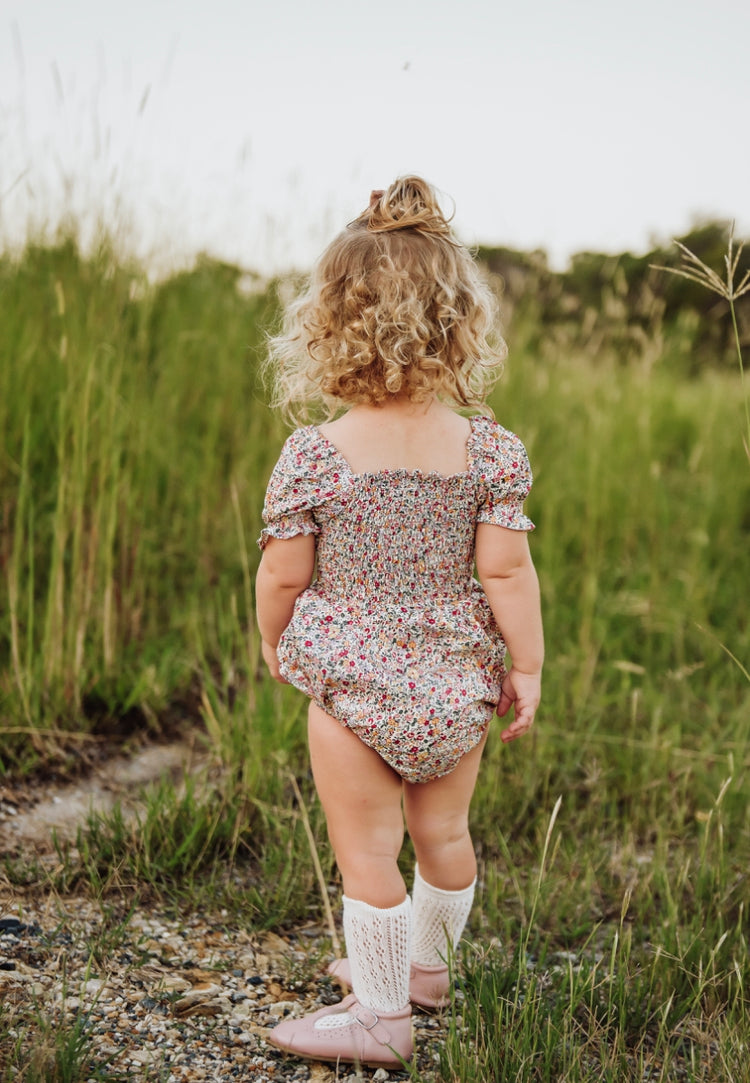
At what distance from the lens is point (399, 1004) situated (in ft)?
5.59

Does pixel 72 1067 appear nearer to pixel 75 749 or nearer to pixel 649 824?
pixel 75 749

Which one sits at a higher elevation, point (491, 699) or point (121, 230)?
point (121, 230)

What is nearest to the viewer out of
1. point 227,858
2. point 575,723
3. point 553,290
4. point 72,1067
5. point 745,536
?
point 72,1067

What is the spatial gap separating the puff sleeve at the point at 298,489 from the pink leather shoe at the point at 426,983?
89 cm

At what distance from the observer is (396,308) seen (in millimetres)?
1632

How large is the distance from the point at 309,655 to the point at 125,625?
1497 mm

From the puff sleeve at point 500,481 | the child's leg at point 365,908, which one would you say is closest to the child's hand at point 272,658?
the child's leg at point 365,908

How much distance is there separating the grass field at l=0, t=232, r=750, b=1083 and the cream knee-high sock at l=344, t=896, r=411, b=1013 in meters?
0.14

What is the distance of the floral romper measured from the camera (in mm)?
1624

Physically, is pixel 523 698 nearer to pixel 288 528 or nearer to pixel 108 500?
pixel 288 528

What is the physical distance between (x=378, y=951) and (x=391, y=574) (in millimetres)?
661

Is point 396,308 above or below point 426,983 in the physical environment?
above

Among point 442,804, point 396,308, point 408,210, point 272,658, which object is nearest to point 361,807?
point 442,804

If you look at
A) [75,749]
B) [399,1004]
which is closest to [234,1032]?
[399,1004]
